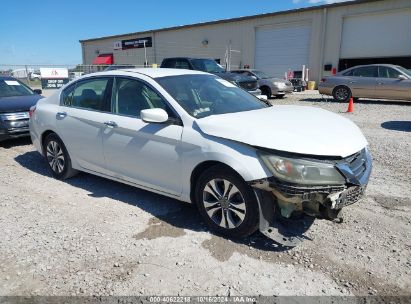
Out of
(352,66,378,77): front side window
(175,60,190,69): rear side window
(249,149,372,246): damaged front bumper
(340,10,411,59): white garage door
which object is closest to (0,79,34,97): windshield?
(175,60,190,69): rear side window

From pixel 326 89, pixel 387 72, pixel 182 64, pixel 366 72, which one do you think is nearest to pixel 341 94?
pixel 326 89

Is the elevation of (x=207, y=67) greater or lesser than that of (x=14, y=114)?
greater

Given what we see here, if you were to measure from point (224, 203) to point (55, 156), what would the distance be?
3.12m

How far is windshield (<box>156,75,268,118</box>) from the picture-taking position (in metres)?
3.92

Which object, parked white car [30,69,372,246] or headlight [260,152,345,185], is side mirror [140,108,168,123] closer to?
parked white car [30,69,372,246]

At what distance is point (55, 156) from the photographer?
5.36 meters

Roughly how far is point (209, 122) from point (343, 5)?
23.8 m

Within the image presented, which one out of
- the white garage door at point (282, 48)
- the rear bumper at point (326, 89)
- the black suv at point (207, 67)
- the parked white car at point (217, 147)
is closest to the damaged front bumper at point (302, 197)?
the parked white car at point (217, 147)

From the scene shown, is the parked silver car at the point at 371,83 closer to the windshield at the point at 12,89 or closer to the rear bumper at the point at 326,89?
the rear bumper at the point at 326,89

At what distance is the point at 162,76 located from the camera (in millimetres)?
4262

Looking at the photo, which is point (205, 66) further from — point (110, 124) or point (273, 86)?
point (110, 124)

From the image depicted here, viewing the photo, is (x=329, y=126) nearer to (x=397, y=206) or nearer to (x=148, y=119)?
(x=397, y=206)

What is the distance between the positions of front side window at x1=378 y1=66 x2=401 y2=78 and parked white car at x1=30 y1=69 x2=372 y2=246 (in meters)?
10.9

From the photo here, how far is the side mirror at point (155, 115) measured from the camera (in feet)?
12.0
